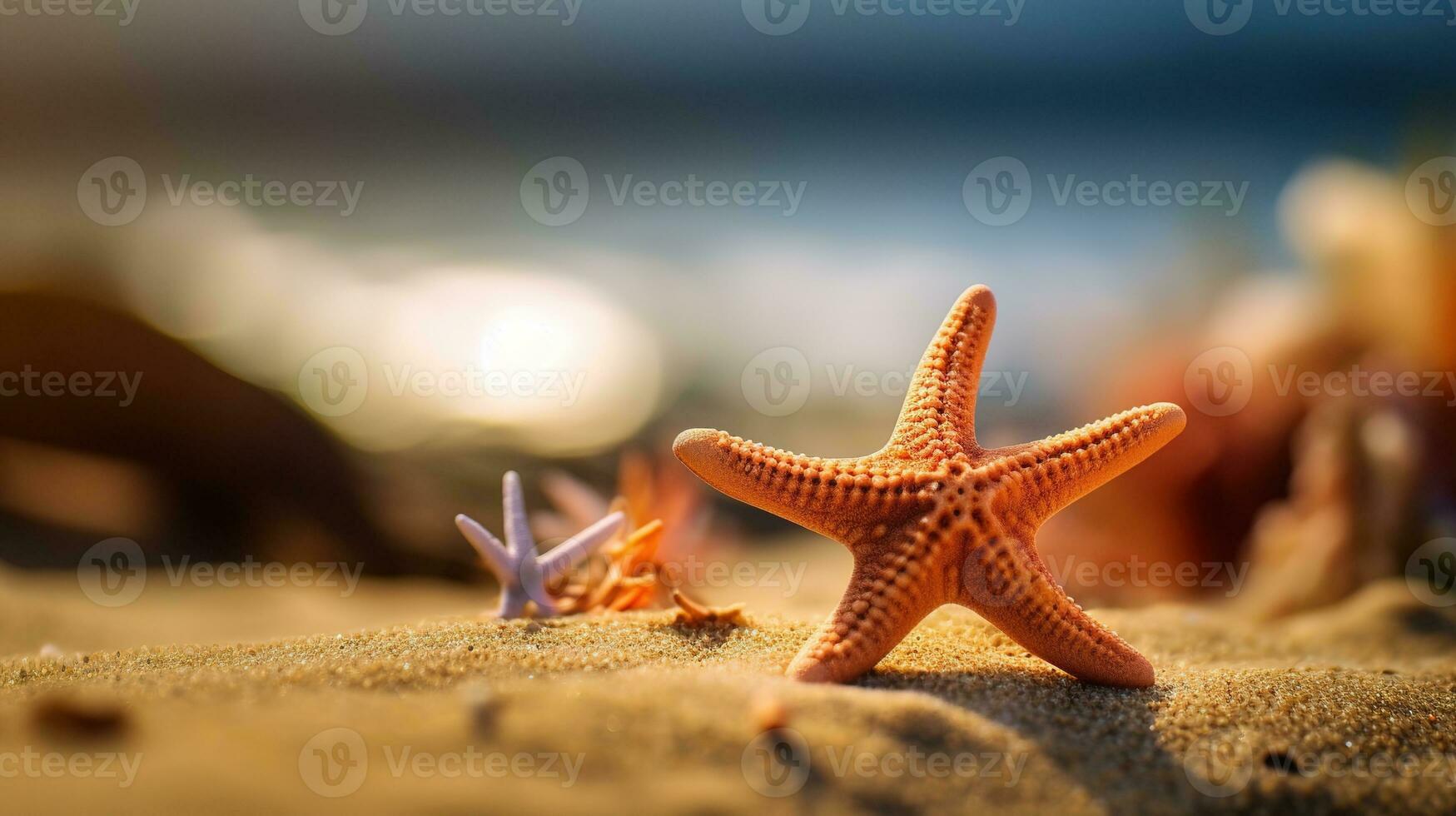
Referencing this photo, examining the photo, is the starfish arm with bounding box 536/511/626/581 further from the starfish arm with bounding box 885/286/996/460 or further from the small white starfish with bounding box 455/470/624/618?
the starfish arm with bounding box 885/286/996/460

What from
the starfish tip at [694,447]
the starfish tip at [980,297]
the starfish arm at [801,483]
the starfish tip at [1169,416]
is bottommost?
the starfish arm at [801,483]

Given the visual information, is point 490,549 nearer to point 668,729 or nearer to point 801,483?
point 801,483

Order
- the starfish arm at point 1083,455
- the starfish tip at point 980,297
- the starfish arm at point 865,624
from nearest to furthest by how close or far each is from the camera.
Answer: the starfish arm at point 865,624 < the starfish arm at point 1083,455 < the starfish tip at point 980,297

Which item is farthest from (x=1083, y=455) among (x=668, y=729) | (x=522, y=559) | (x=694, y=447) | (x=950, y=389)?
(x=522, y=559)

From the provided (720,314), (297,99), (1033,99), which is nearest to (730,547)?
(720,314)

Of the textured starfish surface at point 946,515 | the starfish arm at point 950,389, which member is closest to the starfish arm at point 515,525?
the textured starfish surface at point 946,515

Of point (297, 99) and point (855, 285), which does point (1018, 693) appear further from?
point (297, 99)

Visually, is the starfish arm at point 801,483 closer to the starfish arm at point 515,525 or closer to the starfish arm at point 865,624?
the starfish arm at point 865,624
